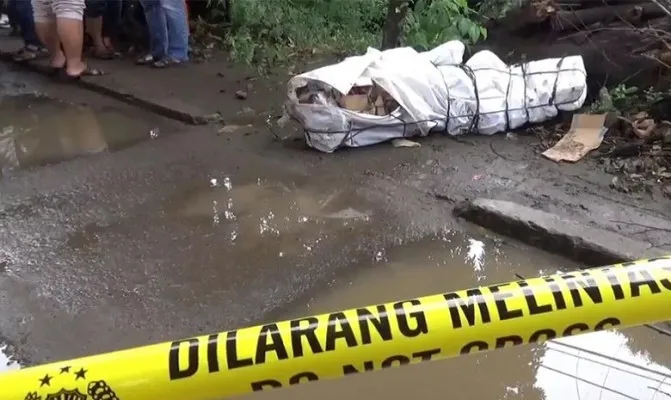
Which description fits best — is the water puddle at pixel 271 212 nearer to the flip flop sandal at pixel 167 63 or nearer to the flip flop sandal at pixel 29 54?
the flip flop sandal at pixel 167 63

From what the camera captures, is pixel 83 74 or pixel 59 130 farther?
pixel 83 74

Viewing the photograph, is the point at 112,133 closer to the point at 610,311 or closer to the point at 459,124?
the point at 459,124

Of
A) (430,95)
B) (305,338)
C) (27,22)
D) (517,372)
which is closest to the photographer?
(305,338)

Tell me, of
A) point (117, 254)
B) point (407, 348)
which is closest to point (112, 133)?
point (117, 254)

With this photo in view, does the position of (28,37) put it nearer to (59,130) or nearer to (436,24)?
(59,130)

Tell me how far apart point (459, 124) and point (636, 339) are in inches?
94.3

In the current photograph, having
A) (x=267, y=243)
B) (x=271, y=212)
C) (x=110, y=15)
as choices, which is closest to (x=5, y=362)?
(x=267, y=243)

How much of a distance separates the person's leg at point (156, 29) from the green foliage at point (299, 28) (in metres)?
0.66

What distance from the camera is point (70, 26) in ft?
20.5

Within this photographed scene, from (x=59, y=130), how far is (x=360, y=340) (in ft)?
16.0

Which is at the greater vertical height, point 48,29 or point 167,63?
point 48,29

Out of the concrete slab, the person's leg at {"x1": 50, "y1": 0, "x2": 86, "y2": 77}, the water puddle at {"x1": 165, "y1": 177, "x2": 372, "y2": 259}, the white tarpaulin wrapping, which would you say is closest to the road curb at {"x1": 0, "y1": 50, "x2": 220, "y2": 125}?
the concrete slab

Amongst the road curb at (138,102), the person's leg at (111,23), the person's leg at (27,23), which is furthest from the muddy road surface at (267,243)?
the person's leg at (111,23)

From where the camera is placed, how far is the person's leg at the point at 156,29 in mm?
6727
